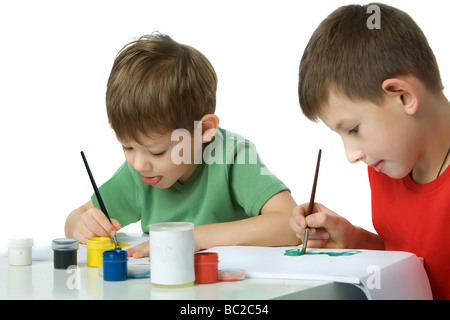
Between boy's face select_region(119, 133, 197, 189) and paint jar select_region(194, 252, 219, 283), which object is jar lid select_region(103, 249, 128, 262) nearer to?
paint jar select_region(194, 252, 219, 283)

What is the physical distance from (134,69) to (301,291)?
2.34 feet

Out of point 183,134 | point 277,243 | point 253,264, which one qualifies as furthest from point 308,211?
point 183,134

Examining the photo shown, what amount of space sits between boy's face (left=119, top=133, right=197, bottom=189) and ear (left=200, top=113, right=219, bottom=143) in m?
0.05

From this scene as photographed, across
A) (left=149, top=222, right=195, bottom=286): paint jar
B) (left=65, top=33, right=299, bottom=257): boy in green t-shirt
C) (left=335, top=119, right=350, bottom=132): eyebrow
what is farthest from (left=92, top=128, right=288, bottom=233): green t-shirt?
(left=149, top=222, right=195, bottom=286): paint jar

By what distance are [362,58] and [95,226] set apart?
571 mm

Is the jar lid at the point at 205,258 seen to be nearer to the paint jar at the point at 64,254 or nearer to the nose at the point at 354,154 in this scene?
the paint jar at the point at 64,254

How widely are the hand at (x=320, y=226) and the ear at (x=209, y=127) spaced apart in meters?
0.31

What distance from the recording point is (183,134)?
1.33 metres

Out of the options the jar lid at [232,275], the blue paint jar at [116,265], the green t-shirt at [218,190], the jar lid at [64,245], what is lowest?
the jar lid at [232,275]

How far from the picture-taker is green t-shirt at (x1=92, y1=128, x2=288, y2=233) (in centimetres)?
135

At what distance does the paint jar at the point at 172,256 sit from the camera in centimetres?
78

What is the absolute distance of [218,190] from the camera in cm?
139

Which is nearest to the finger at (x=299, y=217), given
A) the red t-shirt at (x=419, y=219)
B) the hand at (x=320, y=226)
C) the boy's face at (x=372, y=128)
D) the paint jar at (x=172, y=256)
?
the hand at (x=320, y=226)
